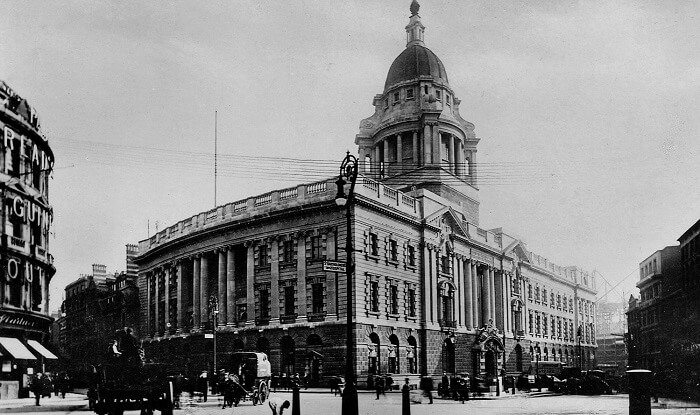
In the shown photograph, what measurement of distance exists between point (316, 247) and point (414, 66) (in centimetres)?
2954

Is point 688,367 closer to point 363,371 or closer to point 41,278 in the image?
point 363,371

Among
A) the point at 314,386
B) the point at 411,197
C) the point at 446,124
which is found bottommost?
the point at 314,386

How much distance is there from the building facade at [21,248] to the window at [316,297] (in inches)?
670

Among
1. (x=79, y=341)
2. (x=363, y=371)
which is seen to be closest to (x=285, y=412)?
(x=363, y=371)

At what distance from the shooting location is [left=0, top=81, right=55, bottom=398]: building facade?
3359cm

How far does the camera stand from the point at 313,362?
159 feet

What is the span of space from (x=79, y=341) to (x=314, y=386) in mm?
46757

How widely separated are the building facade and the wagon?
8813mm

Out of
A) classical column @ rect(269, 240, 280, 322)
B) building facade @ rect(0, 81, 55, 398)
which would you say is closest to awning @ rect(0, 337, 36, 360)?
building facade @ rect(0, 81, 55, 398)

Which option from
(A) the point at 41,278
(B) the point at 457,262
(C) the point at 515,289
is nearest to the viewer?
(A) the point at 41,278

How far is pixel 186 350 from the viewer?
59.3 m

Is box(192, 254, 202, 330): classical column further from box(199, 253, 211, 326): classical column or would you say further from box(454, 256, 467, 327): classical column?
box(454, 256, 467, 327): classical column

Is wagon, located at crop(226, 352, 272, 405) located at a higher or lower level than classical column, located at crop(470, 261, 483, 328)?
lower

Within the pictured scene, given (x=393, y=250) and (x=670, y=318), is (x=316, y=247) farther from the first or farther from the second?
(x=670, y=318)
